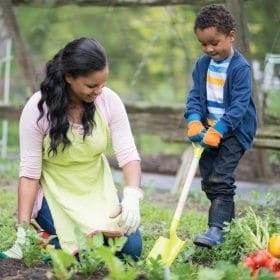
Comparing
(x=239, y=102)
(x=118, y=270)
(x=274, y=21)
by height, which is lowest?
(x=118, y=270)

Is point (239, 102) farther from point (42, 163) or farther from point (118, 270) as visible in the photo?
point (118, 270)

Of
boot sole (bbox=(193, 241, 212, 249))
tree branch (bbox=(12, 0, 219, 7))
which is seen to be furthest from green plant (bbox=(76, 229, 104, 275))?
tree branch (bbox=(12, 0, 219, 7))

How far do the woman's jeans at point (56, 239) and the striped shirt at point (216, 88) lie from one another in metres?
0.84

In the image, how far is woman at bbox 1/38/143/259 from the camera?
3.86 metres

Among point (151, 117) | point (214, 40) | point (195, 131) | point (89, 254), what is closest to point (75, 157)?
point (195, 131)

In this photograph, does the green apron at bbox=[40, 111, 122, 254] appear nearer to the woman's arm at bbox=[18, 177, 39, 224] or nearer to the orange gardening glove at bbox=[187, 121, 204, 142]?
the woman's arm at bbox=[18, 177, 39, 224]

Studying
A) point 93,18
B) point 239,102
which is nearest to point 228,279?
point 239,102

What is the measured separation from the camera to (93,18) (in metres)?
10.3

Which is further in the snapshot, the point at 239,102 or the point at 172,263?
the point at 239,102

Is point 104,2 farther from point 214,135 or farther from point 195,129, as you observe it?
point 214,135

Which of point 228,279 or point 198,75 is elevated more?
point 198,75

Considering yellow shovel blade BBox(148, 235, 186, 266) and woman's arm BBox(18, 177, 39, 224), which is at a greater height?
woman's arm BBox(18, 177, 39, 224)

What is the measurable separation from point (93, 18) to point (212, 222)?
6.20 metres

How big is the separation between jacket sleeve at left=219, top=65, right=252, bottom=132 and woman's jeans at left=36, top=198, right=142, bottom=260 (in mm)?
733
